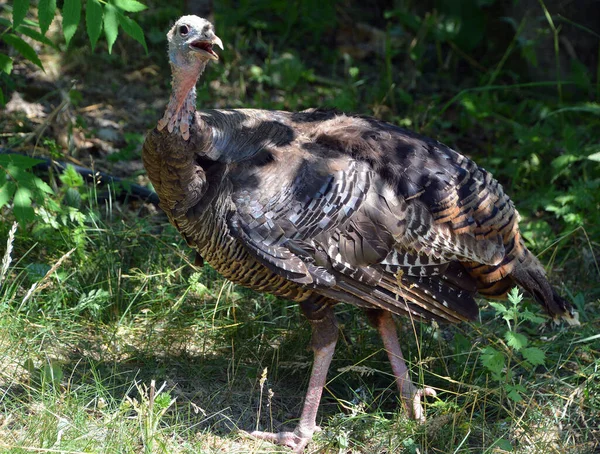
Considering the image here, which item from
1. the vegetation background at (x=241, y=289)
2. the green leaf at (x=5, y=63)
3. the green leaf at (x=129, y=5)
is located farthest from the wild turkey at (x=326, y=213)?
the green leaf at (x=5, y=63)

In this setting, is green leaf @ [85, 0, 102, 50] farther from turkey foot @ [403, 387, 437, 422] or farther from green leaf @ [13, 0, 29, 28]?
turkey foot @ [403, 387, 437, 422]

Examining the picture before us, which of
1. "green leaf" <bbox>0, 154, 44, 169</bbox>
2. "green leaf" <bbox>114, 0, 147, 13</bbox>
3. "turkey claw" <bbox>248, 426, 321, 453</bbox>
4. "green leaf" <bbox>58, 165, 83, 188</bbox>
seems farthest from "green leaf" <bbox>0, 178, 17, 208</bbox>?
"turkey claw" <bbox>248, 426, 321, 453</bbox>

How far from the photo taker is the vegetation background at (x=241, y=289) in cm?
412

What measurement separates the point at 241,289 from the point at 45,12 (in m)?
2.07

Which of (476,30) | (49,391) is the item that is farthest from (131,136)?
(476,30)

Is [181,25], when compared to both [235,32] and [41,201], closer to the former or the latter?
[41,201]

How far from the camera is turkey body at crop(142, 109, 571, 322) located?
400 centimetres

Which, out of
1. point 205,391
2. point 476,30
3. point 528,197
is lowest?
point 205,391

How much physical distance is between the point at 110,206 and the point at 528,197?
125 inches

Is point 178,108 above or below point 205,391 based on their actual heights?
above

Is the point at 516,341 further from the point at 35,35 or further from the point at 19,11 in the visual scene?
the point at 35,35

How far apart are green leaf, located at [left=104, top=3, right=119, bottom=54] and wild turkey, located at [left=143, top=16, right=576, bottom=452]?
1.59ft

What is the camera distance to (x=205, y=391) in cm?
455

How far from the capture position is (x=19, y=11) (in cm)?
416
